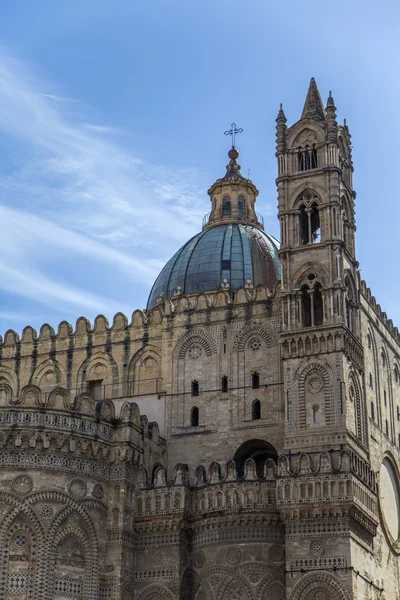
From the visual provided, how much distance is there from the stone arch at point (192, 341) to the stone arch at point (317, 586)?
11052mm

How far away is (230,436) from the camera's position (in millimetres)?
41125

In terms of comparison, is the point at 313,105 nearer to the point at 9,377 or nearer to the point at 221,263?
the point at 221,263

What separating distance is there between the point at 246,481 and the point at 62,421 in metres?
6.88

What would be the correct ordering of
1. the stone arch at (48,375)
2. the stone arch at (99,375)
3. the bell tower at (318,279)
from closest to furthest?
the bell tower at (318,279) → the stone arch at (99,375) → the stone arch at (48,375)

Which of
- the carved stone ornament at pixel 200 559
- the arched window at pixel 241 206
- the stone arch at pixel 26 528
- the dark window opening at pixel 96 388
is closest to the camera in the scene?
the stone arch at pixel 26 528

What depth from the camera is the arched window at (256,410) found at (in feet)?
135

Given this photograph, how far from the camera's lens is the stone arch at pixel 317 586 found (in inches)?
1375

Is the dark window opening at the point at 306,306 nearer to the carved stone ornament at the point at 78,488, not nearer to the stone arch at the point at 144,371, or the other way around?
the stone arch at the point at 144,371

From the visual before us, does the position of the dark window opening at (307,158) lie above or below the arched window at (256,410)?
above

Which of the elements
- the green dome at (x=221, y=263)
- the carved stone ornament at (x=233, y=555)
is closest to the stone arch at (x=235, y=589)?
the carved stone ornament at (x=233, y=555)

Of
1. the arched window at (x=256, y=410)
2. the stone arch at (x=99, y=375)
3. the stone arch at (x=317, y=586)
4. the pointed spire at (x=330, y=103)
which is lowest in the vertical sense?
the stone arch at (x=317, y=586)

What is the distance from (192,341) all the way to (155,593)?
10595mm

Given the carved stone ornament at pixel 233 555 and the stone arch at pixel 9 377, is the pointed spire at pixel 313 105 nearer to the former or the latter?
the stone arch at pixel 9 377

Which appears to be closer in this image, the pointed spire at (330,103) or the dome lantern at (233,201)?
the pointed spire at (330,103)
